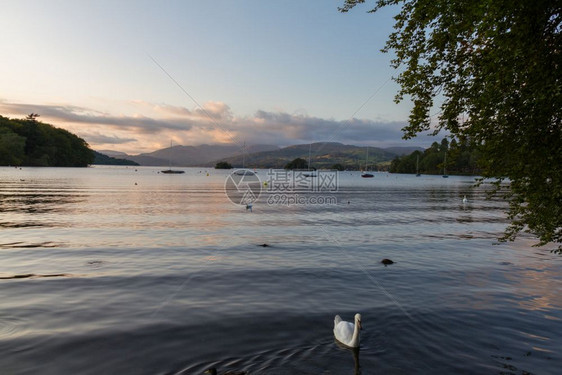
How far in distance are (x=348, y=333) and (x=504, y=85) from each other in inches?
351

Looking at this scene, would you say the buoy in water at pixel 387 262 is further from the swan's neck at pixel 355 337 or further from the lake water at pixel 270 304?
the swan's neck at pixel 355 337

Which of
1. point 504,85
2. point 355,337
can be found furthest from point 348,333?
point 504,85

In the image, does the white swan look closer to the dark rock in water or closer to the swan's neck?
the swan's neck

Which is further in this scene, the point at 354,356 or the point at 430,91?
the point at 430,91

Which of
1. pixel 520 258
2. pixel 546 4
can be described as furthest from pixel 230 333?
pixel 520 258

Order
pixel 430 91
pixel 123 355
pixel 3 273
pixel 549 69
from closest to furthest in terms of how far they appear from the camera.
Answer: pixel 123 355
pixel 549 69
pixel 430 91
pixel 3 273

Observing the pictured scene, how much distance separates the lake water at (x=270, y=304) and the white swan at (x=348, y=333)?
246 millimetres

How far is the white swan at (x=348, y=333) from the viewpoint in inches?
401

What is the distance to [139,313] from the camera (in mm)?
12844

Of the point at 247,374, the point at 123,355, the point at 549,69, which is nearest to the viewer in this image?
the point at 247,374

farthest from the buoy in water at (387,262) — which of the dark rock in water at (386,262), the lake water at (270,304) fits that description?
the lake water at (270,304)

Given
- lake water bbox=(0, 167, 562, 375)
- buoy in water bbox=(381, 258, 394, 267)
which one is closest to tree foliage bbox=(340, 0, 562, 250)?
lake water bbox=(0, 167, 562, 375)

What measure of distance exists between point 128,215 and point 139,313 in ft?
97.5

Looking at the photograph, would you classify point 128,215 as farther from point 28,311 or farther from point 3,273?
point 28,311
